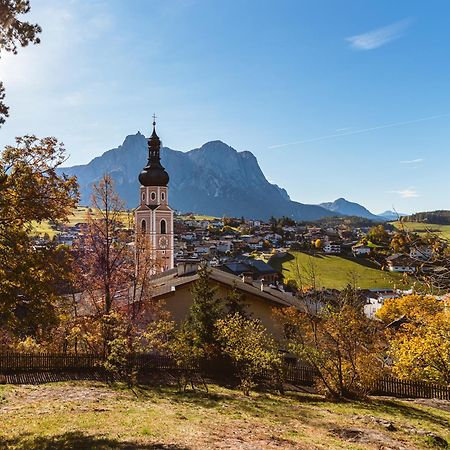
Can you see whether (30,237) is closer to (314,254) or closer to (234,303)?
(234,303)

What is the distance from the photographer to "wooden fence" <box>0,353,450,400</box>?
24.6m

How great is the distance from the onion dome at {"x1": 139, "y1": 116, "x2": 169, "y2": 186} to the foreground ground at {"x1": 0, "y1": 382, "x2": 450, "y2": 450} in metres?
50.6

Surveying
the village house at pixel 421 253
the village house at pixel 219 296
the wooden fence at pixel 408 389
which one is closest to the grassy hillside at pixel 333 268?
the village house at pixel 219 296

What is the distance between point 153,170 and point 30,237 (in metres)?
58.1

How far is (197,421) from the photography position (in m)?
14.7

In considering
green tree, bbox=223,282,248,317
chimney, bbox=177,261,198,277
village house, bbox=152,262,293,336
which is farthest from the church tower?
green tree, bbox=223,282,248,317

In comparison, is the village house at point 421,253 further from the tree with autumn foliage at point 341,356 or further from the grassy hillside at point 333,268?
the grassy hillside at point 333,268

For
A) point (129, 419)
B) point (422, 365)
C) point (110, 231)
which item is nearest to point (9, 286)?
point (129, 419)

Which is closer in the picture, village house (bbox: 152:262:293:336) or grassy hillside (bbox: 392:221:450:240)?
grassy hillside (bbox: 392:221:450:240)

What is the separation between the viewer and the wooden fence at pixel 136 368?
24.6 metres

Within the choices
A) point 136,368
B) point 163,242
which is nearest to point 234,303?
point 136,368

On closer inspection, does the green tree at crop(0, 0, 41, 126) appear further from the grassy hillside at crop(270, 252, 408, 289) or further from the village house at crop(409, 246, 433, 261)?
the grassy hillside at crop(270, 252, 408, 289)

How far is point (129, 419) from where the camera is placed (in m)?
14.2

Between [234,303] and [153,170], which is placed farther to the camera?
[153,170]
